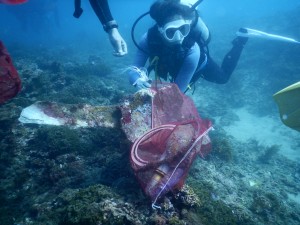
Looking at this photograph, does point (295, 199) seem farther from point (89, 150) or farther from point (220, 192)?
point (89, 150)

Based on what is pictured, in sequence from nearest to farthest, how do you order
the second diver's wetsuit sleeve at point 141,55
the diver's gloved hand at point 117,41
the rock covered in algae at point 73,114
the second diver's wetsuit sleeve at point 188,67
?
the diver's gloved hand at point 117,41
the rock covered in algae at point 73,114
the second diver's wetsuit sleeve at point 188,67
the second diver's wetsuit sleeve at point 141,55

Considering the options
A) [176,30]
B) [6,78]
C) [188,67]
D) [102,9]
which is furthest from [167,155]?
[176,30]

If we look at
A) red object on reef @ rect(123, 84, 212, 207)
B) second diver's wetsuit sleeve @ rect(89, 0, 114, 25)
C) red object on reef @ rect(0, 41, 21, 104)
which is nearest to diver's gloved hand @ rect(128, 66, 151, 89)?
second diver's wetsuit sleeve @ rect(89, 0, 114, 25)

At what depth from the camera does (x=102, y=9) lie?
3994 mm

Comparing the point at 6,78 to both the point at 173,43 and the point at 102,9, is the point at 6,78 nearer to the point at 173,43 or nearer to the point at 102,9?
the point at 102,9

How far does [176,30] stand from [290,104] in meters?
2.99

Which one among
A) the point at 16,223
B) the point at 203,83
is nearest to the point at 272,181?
the point at 16,223

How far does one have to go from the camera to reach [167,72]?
6.49 meters

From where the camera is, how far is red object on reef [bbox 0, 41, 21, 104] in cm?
255

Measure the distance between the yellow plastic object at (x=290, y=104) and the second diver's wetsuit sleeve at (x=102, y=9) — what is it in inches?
140

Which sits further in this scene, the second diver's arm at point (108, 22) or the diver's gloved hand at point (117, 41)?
the diver's gloved hand at point (117, 41)

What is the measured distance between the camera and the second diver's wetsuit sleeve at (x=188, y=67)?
5965mm

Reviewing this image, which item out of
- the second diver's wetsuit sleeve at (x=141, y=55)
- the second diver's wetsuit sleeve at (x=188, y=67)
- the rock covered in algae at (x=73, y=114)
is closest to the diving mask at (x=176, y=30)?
the second diver's wetsuit sleeve at (x=188, y=67)

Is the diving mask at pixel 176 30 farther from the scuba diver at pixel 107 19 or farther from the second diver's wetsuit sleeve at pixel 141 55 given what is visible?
the scuba diver at pixel 107 19
